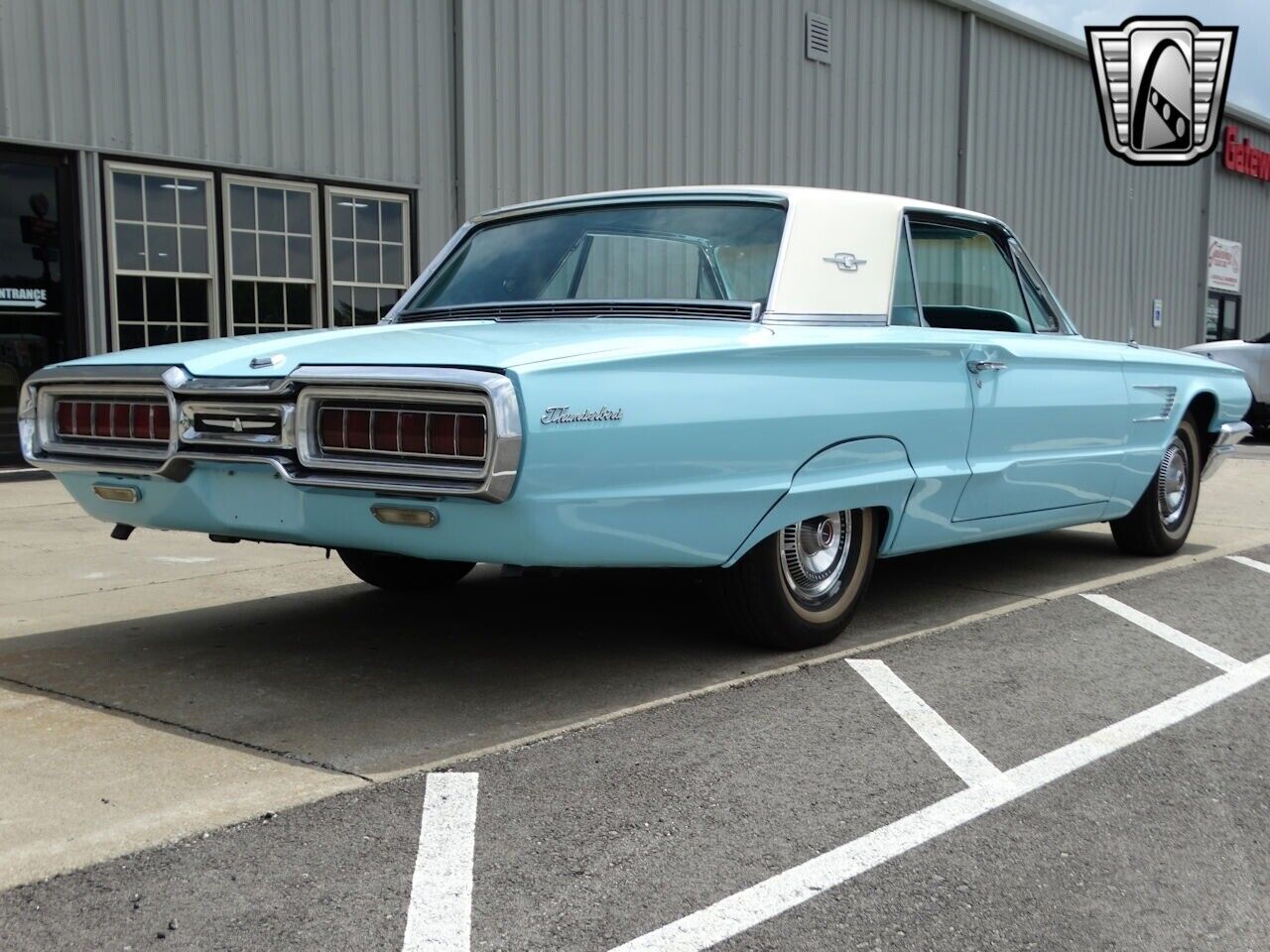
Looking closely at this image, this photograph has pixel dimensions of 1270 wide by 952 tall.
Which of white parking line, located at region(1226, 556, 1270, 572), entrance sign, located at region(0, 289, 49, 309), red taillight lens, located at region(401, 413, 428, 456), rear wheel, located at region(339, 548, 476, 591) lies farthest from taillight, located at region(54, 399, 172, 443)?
entrance sign, located at region(0, 289, 49, 309)

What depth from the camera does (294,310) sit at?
11.6m

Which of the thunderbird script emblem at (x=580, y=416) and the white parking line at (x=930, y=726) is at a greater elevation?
the thunderbird script emblem at (x=580, y=416)

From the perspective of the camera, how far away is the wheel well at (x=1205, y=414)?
21.6 feet

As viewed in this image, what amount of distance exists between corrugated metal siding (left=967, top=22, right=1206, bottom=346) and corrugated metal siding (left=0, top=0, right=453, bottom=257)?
9835mm

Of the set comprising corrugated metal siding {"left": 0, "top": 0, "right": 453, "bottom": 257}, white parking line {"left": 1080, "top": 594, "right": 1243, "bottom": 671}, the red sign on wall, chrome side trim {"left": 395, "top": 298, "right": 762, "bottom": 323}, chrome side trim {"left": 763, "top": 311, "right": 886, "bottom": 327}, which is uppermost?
the red sign on wall

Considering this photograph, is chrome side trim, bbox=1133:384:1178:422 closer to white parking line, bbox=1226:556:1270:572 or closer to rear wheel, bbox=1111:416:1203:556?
rear wheel, bbox=1111:416:1203:556

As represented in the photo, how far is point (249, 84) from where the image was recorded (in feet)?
35.6

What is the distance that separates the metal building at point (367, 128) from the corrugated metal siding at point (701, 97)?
28 mm

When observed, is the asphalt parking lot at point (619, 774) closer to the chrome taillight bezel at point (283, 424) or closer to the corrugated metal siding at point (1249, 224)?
the chrome taillight bezel at point (283, 424)

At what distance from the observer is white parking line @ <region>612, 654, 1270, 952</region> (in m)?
2.37

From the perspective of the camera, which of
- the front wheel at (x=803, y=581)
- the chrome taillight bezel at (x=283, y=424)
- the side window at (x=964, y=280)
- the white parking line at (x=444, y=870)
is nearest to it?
the white parking line at (x=444, y=870)

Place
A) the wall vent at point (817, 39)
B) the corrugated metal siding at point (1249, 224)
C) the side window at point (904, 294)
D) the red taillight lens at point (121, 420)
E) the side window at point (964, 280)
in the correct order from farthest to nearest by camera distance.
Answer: the corrugated metal siding at point (1249, 224)
the wall vent at point (817, 39)
the side window at point (964, 280)
the side window at point (904, 294)
the red taillight lens at point (121, 420)

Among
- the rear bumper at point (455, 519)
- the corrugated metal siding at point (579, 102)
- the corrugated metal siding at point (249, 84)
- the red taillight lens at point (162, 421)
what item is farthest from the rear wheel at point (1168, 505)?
the corrugated metal siding at point (249, 84)

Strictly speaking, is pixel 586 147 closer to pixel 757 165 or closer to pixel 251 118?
pixel 757 165
